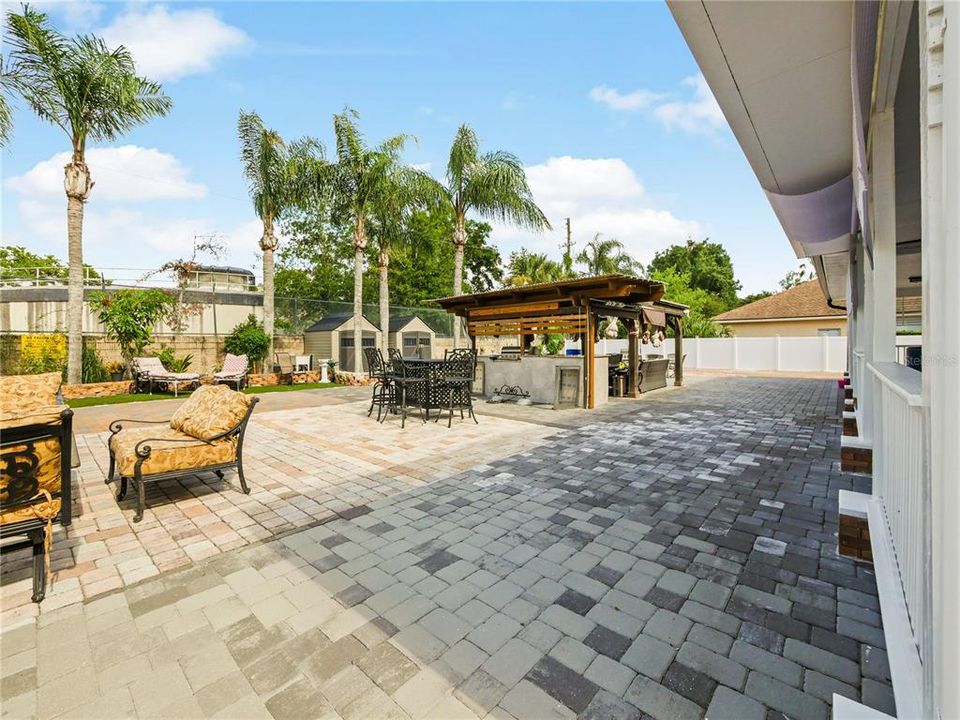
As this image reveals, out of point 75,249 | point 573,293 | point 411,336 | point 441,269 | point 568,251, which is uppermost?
point 568,251

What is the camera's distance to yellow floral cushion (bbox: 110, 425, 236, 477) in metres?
3.81

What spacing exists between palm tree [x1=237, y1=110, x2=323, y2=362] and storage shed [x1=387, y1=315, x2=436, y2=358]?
17.0 ft

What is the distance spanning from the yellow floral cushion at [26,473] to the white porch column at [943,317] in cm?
405

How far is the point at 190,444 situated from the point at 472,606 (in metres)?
3.06

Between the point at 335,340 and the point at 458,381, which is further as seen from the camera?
the point at 335,340

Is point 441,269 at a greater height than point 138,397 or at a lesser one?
greater

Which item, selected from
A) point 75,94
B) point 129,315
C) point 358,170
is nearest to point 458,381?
point 129,315

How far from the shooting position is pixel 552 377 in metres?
10.2

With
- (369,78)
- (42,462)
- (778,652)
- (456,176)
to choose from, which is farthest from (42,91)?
(778,652)

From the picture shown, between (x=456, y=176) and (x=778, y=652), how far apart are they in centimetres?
1557

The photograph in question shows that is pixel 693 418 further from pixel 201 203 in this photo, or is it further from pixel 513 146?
pixel 201 203

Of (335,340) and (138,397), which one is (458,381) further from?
(335,340)

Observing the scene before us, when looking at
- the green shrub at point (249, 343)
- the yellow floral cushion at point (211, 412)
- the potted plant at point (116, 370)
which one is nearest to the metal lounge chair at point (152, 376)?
the potted plant at point (116, 370)

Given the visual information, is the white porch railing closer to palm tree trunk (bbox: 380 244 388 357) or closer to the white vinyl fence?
palm tree trunk (bbox: 380 244 388 357)
